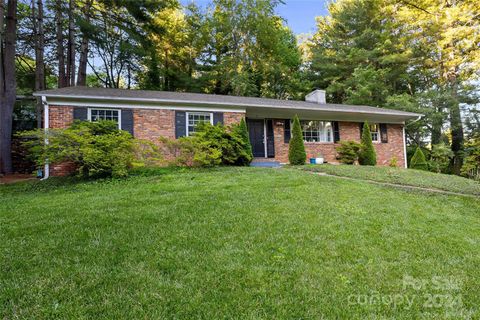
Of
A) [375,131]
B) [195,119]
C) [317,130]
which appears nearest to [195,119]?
[195,119]

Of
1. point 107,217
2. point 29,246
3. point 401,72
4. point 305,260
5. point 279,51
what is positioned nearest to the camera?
point 305,260

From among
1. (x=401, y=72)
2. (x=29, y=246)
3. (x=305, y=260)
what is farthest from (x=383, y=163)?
(x=29, y=246)

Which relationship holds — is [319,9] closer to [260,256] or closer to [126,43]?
[126,43]

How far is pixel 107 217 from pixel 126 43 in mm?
13163

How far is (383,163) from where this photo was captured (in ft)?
45.9

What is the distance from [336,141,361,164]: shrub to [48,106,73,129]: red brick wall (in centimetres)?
1088

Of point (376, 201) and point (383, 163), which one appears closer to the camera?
point (376, 201)

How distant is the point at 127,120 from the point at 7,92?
192 inches

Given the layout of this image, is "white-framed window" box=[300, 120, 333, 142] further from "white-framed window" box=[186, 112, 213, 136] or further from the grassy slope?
"white-framed window" box=[186, 112, 213, 136]

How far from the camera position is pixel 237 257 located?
2.97 metres

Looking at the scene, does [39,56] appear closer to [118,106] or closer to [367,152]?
[118,106]

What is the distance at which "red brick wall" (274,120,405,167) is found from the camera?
42.3ft

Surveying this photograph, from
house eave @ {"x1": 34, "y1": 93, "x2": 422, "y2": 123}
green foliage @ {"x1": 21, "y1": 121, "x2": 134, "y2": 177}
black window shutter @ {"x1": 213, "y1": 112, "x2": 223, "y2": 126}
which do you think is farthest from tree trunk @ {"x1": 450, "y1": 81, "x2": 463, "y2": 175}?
green foliage @ {"x1": 21, "y1": 121, "x2": 134, "y2": 177}

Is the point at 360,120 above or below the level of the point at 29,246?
above
